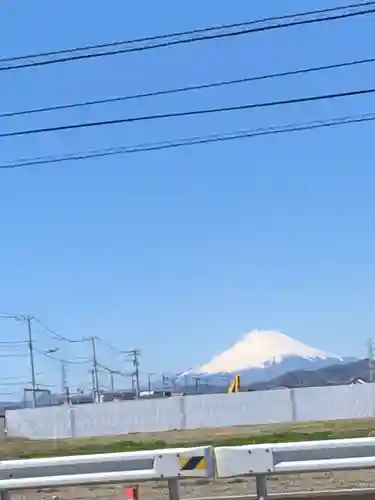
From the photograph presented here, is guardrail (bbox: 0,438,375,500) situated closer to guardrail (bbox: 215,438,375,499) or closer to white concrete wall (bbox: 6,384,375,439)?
guardrail (bbox: 215,438,375,499)

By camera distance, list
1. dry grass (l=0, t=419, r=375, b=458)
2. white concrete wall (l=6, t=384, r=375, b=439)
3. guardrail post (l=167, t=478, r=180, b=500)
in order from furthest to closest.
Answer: white concrete wall (l=6, t=384, r=375, b=439)
dry grass (l=0, t=419, r=375, b=458)
guardrail post (l=167, t=478, r=180, b=500)

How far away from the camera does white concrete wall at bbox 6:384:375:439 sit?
5306cm

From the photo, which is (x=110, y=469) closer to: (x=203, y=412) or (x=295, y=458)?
(x=295, y=458)

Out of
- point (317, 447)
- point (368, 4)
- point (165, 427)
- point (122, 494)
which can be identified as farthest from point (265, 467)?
point (165, 427)

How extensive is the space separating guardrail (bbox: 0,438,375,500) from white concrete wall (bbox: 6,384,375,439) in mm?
44296

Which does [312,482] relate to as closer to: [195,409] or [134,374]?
[195,409]

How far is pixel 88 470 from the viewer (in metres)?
9.02

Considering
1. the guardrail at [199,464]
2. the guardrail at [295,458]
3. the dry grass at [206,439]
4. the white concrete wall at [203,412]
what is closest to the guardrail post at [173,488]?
the guardrail at [199,464]

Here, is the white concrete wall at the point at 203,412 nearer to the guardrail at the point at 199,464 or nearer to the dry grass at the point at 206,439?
the dry grass at the point at 206,439

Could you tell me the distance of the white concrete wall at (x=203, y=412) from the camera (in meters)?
53.1

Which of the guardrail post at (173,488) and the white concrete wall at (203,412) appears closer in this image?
the guardrail post at (173,488)

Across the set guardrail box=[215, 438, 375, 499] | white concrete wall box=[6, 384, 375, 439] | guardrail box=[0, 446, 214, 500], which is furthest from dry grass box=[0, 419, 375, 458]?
guardrail box=[0, 446, 214, 500]

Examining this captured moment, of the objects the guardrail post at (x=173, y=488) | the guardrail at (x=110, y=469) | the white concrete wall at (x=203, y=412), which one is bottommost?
the white concrete wall at (x=203, y=412)

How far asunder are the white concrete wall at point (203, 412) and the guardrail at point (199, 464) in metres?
44.3
